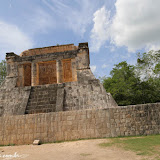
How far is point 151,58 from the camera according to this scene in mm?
20922

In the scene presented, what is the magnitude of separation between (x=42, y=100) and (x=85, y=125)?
468 centimetres

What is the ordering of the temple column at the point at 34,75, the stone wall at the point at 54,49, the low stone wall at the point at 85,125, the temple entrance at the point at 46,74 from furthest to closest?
the temple entrance at the point at 46,74
the stone wall at the point at 54,49
the temple column at the point at 34,75
the low stone wall at the point at 85,125

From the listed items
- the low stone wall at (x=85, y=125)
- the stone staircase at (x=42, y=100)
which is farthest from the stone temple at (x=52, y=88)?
the low stone wall at (x=85, y=125)

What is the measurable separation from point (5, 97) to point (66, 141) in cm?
686

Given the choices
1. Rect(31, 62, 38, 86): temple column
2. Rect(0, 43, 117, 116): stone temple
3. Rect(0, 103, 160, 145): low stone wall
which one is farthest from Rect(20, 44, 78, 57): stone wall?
Rect(0, 103, 160, 145): low stone wall

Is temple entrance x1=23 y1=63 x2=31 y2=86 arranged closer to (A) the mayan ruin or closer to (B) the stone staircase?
(A) the mayan ruin

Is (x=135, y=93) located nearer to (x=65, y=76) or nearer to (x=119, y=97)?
(x=119, y=97)

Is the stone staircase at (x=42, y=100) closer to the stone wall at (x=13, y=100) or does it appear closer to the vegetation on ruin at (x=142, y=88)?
the stone wall at (x=13, y=100)

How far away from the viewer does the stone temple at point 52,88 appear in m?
10.2

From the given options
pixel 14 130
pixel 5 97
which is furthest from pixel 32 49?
pixel 14 130

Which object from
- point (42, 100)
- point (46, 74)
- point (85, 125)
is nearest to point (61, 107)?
point (42, 100)

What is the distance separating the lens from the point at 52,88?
11539 mm

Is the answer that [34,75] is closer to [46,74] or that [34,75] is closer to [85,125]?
[46,74]

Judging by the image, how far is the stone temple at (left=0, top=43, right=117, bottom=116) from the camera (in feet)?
33.3
